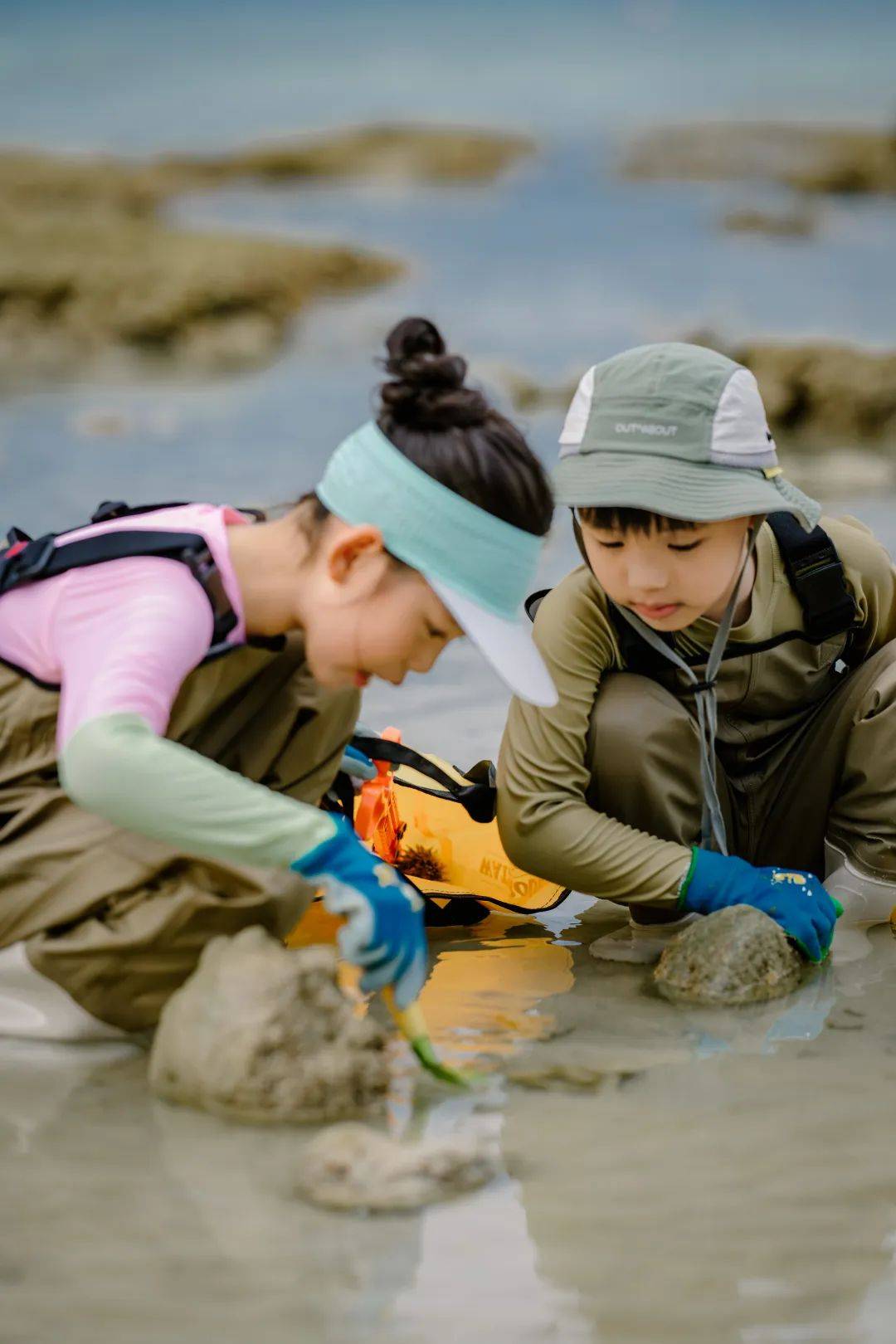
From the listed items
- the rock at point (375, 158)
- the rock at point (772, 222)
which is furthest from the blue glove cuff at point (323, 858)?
the rock at point (375, 158)

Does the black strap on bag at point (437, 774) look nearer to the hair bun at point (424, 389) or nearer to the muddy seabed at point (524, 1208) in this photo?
the muddy seabed at point (524, 1208)

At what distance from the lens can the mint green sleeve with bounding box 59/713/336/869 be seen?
5.65ft

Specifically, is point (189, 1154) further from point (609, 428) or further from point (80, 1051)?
point (609, 428)

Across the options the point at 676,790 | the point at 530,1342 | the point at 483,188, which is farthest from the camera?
the point at 483,188

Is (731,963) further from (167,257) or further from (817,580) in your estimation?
(167,257)

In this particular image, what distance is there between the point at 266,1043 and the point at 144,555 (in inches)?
21.9

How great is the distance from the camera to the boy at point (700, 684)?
226cm

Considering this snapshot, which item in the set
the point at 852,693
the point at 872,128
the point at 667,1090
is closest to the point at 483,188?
the point at 872,128

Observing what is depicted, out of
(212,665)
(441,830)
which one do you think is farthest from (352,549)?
(441,830)

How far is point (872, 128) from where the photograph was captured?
11602mm

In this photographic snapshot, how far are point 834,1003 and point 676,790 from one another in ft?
1.31

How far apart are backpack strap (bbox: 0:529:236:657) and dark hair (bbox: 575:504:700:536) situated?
0.56 meters

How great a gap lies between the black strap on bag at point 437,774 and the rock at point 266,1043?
710 millimetres

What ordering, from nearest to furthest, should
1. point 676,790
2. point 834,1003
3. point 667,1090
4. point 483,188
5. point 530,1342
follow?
point 530,1342 < point 667,1090 < point 834,1003 < point 676,790 < point 483,188
